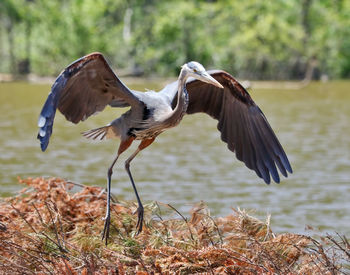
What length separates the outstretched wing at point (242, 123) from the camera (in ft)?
19.1

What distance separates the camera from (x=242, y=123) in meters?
6.01

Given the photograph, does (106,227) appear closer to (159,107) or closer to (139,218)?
(139,218)

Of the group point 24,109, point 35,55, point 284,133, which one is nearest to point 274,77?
point 35,55

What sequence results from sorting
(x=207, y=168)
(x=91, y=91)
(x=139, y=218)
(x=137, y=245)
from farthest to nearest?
1. (x=207, y=168)
2. (x=91, y=91)
3. (x=139, y=218)
4. (x=137, y=245)

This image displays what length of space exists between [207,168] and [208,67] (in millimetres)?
32332

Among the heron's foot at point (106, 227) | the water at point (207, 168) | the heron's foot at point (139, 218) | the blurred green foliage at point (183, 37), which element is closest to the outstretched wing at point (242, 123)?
the heron's foot at point (139, 218)

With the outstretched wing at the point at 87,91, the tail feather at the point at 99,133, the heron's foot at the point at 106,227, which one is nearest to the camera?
the outstretched wing at the point at 87,91

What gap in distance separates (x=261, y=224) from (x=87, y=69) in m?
1.83

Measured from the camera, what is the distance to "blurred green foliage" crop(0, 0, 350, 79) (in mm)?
42125

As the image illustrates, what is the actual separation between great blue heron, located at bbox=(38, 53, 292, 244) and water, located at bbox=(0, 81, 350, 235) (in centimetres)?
193

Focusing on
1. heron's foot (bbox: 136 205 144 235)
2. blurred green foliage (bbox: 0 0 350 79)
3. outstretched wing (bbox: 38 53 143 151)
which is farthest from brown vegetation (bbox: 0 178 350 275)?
blurred green foliage (bbox: 0 0 350 79)

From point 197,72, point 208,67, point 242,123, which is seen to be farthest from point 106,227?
point 208,67

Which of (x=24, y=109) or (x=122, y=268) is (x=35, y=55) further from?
(x=122, y=268)

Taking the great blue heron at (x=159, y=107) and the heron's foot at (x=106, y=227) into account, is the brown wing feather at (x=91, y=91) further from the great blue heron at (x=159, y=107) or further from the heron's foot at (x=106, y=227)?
the heron's foot at (x=106, y=227)
